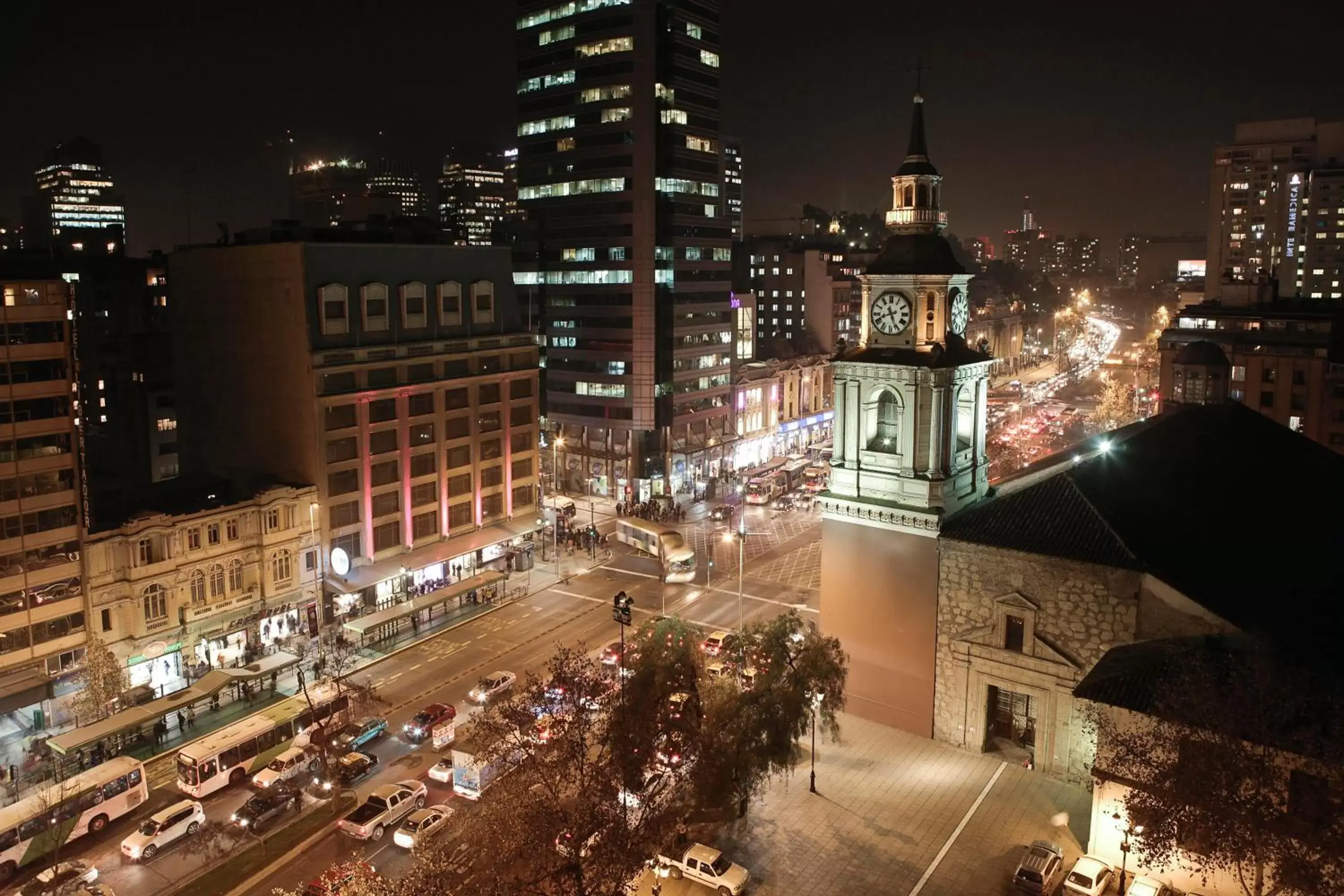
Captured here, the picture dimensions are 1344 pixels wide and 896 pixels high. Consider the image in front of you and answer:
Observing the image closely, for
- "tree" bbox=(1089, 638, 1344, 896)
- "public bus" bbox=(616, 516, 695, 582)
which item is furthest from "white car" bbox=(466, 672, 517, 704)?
"tree" bbox=(1089, 638, 1344, 896)

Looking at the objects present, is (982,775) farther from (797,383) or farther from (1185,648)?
(797,383)

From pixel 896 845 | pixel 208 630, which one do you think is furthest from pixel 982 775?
pixel 208 630

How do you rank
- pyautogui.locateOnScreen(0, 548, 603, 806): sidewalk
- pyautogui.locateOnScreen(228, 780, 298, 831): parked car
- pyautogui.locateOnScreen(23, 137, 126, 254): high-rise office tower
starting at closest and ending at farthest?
pyautogui.locateOnScreen(228, 780, 298, 831): parked car, pyautogui.locateOnScreen(0, 548, 603, 806): sidewalk, pyautogui.locateOnScreen(23, 137, 126, 254): high-rise office tower

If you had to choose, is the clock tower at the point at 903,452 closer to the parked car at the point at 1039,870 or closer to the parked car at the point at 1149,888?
the parked car at the point at 1039,870

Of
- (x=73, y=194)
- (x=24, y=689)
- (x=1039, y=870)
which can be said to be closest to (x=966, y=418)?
(x=1039, y=870)

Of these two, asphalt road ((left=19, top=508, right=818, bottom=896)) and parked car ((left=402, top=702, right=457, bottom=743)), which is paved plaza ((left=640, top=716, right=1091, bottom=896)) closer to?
asphalt road ((left=19, top=508, right=818, bottom=896))

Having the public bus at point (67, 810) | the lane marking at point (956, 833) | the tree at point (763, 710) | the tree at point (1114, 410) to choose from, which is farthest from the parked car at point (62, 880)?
the tree at point (1114, 410)

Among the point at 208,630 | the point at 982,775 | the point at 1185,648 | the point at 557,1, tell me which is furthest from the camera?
the point at 557,1
